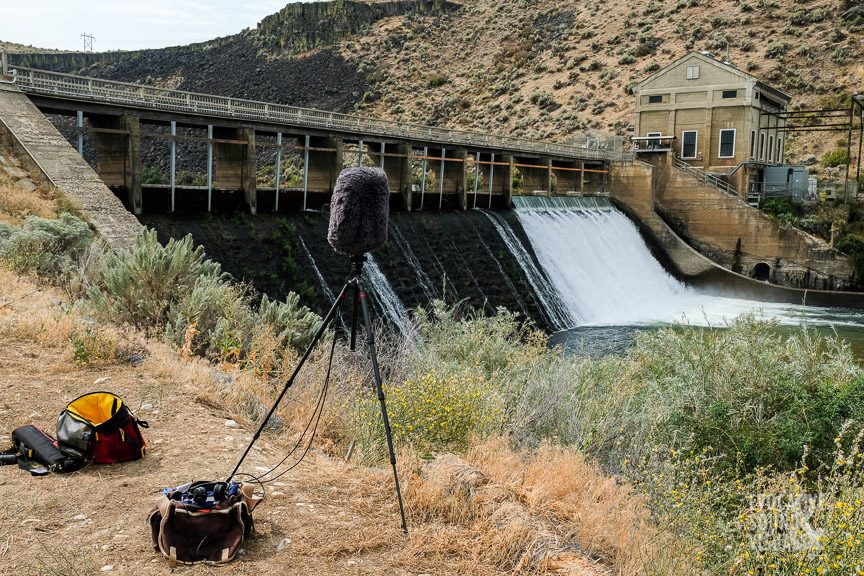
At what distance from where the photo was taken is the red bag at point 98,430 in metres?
5.10

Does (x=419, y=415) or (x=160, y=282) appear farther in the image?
(x=160, y=282)

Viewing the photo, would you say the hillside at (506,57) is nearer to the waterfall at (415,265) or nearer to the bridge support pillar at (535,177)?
the bridge support pillar at (535,177)

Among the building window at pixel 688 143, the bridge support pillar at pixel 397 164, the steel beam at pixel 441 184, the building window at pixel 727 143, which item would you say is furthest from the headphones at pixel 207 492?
the building window at pixel 688 143

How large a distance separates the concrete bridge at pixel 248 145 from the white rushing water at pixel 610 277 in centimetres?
227

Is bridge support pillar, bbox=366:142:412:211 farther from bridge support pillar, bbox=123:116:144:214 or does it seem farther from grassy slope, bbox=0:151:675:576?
grassy slope, bbox=0:151:675:576

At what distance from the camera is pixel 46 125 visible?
14.0 m

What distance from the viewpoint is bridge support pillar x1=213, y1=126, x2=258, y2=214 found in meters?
19.2

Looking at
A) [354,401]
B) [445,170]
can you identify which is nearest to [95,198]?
[354,401]

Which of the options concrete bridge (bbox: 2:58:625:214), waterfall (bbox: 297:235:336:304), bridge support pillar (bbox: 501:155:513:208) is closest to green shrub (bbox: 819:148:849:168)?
concrete bridge (bbox: 2:58:625:214)

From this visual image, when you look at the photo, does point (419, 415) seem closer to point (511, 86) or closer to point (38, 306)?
point (38, 306)

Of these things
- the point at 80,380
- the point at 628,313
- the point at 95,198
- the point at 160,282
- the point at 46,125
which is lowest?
the point at 628,313

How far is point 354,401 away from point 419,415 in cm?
73

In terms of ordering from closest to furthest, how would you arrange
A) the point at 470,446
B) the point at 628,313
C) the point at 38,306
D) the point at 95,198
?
the point at 470,446, the point at 38,306, the point at 95,198, the point at 628,313

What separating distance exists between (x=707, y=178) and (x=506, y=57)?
3438 cm
